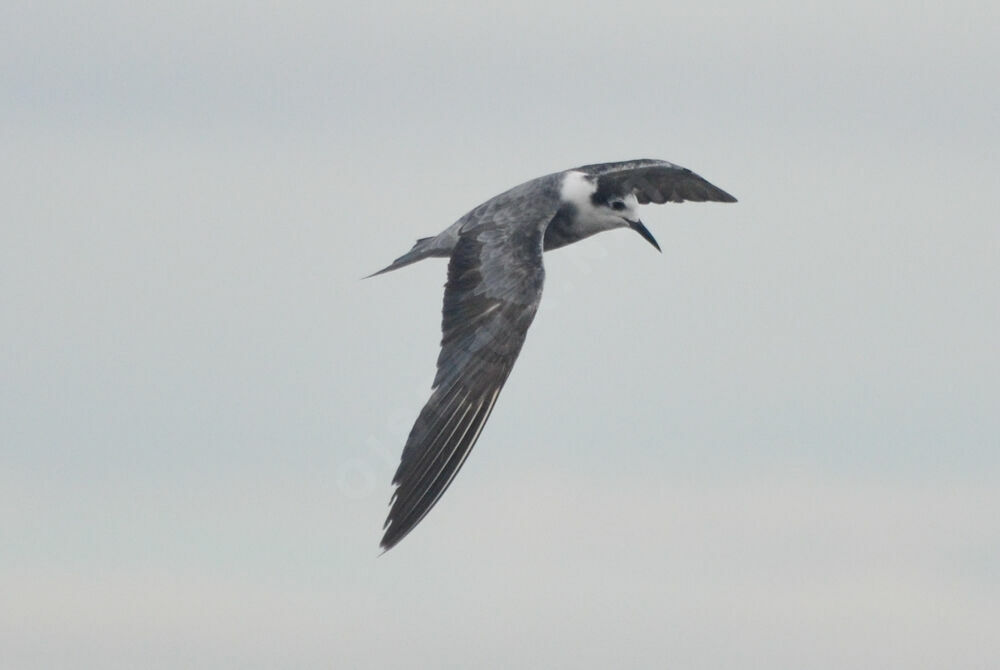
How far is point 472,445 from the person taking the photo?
2592 centimetres

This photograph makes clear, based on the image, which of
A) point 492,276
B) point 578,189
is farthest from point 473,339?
point 578,189

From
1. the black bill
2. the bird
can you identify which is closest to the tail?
the bird

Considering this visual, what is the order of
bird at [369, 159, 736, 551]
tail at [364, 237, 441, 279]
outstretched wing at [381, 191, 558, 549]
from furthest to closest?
tail at [364, 237, 441, 279], bird at [369, 159, 736, 551], outstretched wing at [381, 191, 558, 549]

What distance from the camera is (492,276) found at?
28562mm

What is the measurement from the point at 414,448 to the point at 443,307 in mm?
3295

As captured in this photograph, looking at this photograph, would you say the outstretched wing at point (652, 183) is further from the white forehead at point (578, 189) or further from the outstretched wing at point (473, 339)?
the outstretched wing at point (473, 339)

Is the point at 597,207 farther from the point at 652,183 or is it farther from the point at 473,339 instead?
the point at 473,339

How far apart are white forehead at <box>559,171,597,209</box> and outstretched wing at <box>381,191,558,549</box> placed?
0.54 meters

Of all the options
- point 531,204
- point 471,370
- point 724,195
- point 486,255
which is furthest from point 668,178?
point 471,370

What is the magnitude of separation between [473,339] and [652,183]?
8.36 metres

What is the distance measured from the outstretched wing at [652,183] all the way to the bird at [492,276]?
0.06 feet

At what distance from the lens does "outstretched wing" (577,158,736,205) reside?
32594 millimetres

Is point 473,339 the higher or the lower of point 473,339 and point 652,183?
the lower

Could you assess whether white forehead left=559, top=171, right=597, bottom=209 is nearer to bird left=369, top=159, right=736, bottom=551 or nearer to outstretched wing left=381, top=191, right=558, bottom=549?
bird left=369, top=159, right=736, bottom=551
